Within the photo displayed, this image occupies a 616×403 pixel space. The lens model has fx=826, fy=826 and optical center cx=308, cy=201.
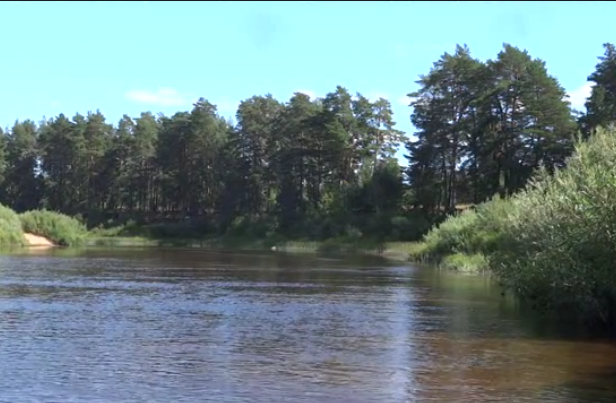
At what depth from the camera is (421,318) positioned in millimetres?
30625

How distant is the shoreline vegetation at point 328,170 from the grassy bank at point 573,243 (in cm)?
44

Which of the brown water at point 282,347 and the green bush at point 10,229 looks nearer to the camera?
the brown water at point 282,347

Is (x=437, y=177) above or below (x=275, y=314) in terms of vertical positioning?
above

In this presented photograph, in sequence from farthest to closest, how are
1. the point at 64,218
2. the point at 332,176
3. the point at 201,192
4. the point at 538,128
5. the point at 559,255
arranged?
1. the point at 201,192
2. the point at 332,176
3. the point at 64,218
4. the point at 538,128
5. the point at 559,255

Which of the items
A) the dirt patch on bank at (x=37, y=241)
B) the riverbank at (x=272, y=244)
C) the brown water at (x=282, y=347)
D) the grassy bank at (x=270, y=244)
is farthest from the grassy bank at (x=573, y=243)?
the dirt patch on bank at (x=37, y=241)

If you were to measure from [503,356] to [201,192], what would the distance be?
112528 mm

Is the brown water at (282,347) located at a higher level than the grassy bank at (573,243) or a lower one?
lower

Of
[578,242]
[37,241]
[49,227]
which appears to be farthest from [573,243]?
[49,227]

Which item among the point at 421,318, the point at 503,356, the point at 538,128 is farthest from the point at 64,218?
the point at 503,356

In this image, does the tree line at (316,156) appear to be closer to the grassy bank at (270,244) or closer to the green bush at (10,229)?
the grassy bank at (270,244)

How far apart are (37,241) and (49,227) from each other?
8.39 feet

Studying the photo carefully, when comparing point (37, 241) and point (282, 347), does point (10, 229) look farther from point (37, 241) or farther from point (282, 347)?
point (282, 347)

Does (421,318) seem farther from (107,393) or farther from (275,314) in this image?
(107,393)

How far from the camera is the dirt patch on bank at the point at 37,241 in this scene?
312 ft
